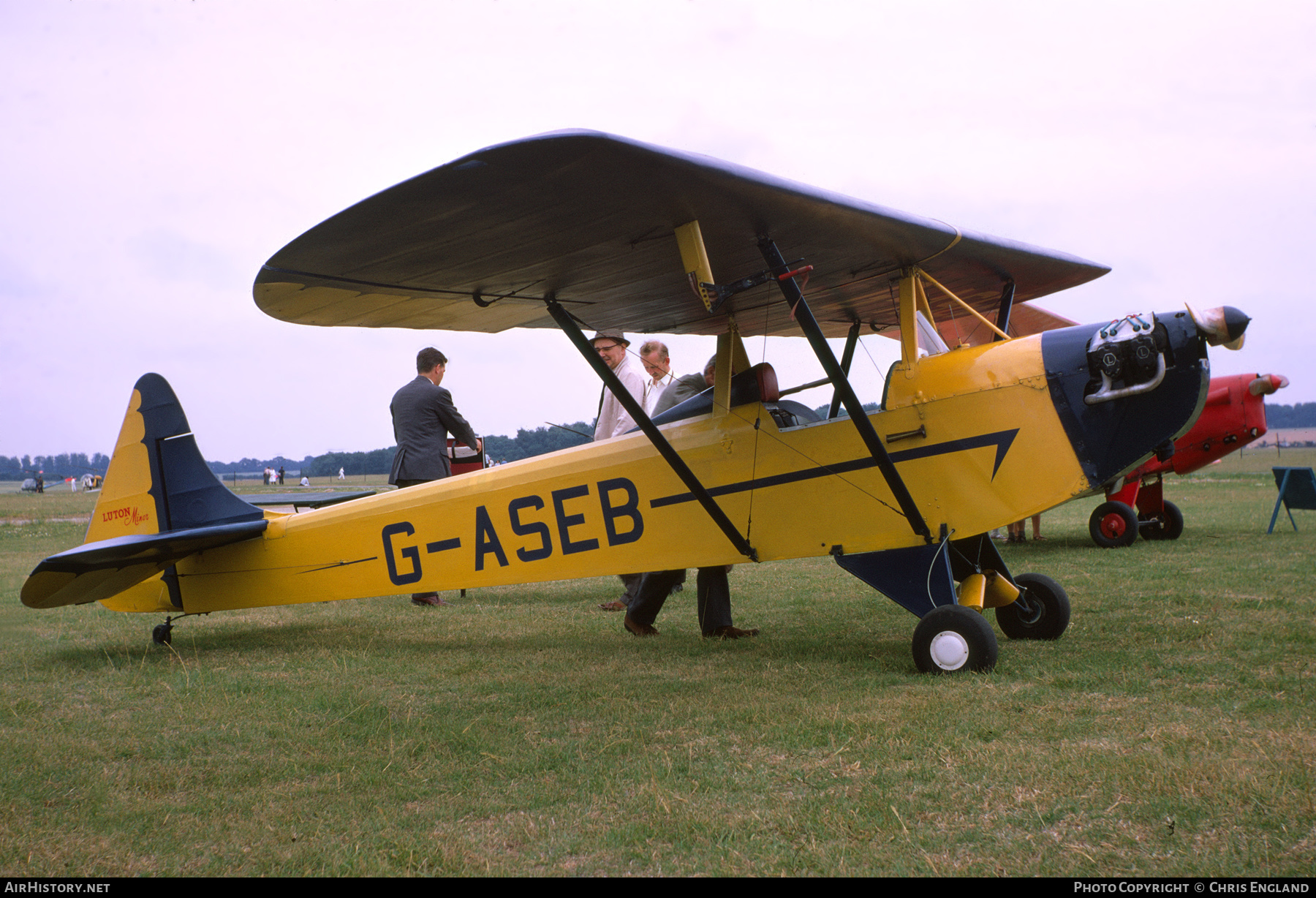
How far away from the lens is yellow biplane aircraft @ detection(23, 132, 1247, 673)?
4020mm

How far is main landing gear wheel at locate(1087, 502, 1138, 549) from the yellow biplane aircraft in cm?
503

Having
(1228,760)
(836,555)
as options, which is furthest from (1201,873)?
(836,555)

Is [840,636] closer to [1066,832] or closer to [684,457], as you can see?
[684,457]

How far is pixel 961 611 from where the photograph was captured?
4406 millimetres

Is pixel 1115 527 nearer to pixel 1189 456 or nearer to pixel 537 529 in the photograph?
pixel 1189 456

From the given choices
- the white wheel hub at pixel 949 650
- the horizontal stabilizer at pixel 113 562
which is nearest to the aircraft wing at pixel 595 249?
the horizontal stabilizer at pixel 113 562

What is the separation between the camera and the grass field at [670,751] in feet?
8.02

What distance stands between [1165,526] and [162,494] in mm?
10976

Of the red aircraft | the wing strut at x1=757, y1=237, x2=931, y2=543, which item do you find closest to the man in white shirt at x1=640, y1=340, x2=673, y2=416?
the wing strut at x1=757, y1=237, x2=931, y2=543

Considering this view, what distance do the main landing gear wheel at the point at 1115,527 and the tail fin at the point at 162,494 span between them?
29.7 ft

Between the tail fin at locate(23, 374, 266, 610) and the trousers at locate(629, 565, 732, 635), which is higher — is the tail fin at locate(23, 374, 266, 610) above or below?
above

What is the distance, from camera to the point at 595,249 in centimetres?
443

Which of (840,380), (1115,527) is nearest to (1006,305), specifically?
(840,380)

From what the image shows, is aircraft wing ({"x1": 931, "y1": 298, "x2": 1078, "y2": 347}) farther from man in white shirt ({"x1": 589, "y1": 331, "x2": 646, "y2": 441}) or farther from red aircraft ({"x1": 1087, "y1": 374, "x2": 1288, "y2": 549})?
Answer: red aircraft ({"x1": 1087, "y1": 374, "x2": 1288, "y2": 549})
